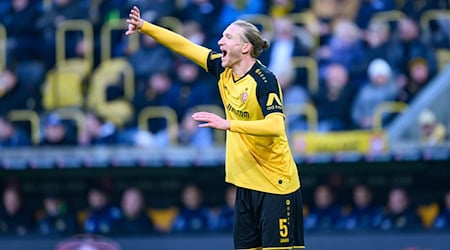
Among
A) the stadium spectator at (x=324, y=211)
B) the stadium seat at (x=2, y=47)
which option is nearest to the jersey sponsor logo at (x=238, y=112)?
the stadium spectator at (x=324, y=211)

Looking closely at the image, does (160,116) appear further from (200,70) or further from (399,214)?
(399,214)

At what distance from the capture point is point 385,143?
426 inches

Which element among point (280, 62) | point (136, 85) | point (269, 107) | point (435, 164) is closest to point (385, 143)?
point (435, 164)

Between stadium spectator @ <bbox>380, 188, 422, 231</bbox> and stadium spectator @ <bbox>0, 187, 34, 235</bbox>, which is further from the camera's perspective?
stadium spectator @ <bbox>0, 187, 34, 235</bbox>

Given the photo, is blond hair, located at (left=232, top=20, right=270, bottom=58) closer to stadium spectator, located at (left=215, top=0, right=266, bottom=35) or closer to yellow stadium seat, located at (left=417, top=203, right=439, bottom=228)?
yellow stadium seat, located at (left=417, top=203, right=439, bottom=228)

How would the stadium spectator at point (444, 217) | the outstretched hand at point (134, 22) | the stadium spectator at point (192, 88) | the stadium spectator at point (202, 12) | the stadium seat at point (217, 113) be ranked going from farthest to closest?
1. the stadium spectator at point (202, 12)
2. the stadium spectator at point (192, 88)
3. the stadium seat at point (217, 113)
4. the stadium spectator at point (444, 217)
5. the outstretched hand at point (134, 22)

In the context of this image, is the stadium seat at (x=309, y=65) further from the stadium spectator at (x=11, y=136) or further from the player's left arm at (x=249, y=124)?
the player's left arm at (x=249, y=124)

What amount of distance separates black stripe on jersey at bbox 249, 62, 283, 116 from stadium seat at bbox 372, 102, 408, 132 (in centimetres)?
455

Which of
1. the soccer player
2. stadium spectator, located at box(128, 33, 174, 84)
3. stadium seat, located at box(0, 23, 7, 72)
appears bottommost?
the soccer player

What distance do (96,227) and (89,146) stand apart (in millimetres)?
863

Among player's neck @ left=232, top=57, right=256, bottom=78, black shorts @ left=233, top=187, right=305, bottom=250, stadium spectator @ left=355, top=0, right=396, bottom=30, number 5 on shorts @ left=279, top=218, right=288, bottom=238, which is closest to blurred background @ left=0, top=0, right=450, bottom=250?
stadium spectator @ left=355, top=0, right=396, bottom=30

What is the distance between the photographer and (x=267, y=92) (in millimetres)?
6875

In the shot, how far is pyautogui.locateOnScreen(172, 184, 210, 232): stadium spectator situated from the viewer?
36.8 feet

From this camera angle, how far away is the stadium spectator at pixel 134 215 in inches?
442
